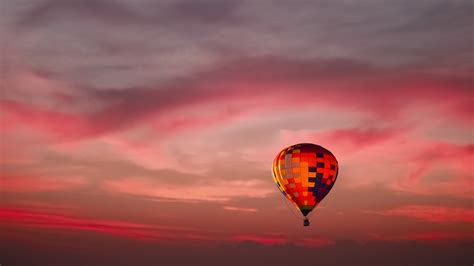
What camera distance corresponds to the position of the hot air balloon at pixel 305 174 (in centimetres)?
11369

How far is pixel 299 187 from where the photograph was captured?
114 metres

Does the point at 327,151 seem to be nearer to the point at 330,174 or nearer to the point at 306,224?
the point at 330,174

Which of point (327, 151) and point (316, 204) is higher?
point (327, 151)

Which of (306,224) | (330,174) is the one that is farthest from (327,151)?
(306,224)

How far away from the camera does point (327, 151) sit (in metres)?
116

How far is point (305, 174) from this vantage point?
372 feet

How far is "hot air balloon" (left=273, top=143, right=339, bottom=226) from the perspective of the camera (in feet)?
373

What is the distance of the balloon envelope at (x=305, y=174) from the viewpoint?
11369 cm

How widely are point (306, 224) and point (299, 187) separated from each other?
5948mm

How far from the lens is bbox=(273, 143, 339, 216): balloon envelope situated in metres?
114

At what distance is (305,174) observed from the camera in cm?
11344

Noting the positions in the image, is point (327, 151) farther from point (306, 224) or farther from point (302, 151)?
point (306, 224)

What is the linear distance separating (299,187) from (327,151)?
23.4ft

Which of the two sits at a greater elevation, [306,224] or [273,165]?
[273,165]
